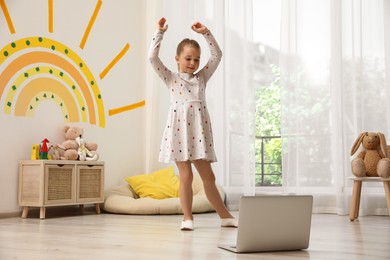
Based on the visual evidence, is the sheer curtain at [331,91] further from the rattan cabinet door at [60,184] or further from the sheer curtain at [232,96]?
the rattan cabinet door at [60,184]

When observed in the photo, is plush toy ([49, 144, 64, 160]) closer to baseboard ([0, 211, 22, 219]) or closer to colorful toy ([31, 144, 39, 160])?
colorful toy ([31, 144, 39, 160])

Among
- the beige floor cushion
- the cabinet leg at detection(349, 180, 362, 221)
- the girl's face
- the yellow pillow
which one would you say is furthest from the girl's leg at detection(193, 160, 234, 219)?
the yellow pillow

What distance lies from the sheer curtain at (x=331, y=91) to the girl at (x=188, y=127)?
1.30 meters

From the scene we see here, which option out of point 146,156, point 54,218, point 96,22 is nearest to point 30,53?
point 96,22

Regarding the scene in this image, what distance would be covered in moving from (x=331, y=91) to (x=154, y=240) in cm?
216

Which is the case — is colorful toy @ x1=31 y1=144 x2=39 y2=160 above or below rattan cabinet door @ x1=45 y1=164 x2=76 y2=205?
above

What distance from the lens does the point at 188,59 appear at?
2734 millimetres

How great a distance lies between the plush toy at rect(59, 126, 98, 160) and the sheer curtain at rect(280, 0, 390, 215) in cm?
144

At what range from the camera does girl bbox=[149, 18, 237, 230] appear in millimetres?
2678

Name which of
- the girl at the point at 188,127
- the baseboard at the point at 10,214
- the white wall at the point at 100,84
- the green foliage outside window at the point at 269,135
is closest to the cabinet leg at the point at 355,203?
the girl at the point at 188,127

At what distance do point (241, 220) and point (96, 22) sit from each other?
3.02 meters

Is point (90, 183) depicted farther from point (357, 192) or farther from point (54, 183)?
point (357, 192)

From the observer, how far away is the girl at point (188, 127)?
105 inches

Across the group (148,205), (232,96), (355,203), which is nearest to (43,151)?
(148,205)
